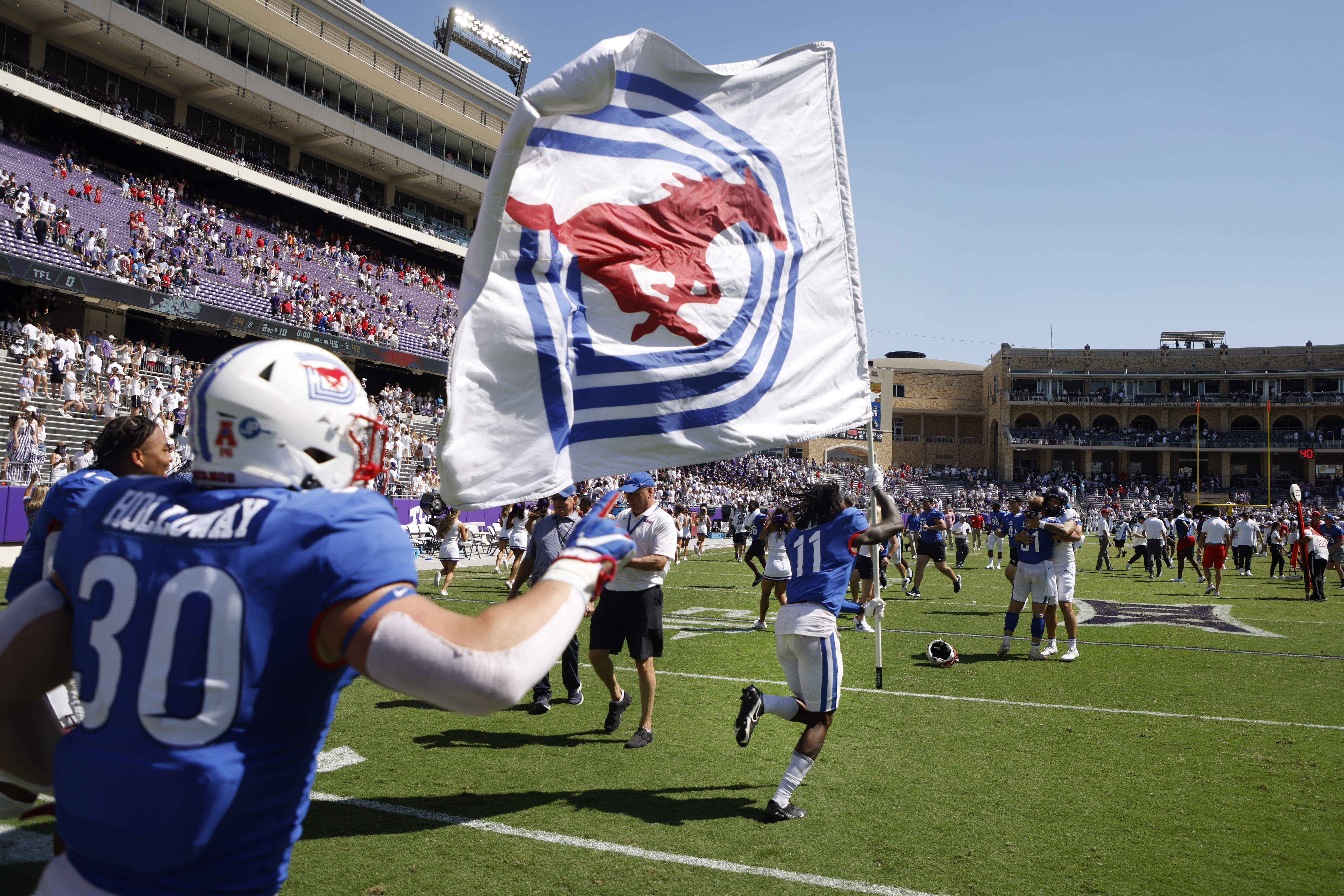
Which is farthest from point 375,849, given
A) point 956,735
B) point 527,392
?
point 956,735

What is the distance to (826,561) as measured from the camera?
5.46m

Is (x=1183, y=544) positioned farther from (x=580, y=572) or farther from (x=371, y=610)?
(x=371, y=610)

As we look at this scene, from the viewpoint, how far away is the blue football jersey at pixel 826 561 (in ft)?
17.6

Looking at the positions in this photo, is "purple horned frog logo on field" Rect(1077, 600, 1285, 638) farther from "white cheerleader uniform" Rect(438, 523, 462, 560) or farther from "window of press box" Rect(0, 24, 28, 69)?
"window of press box" Rect(0, 24, 28, 69)

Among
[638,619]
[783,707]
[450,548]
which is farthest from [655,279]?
[450,548]

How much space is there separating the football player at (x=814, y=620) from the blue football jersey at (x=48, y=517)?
356cm

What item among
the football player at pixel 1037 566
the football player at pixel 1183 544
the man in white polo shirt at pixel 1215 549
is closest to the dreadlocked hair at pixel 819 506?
the football player at pixel 1037 566

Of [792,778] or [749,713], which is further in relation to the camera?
[749,713]

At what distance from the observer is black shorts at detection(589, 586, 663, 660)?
6484 mm

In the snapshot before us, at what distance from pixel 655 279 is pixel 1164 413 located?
248ft

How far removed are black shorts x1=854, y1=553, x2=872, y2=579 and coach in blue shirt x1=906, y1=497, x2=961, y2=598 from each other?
100 cm

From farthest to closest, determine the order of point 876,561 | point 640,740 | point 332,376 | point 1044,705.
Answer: point 1044,705
point 640,740
point 876,561
point 332,376

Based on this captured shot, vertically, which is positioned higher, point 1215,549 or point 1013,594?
point 1215,549

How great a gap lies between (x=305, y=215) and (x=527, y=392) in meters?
40.3
